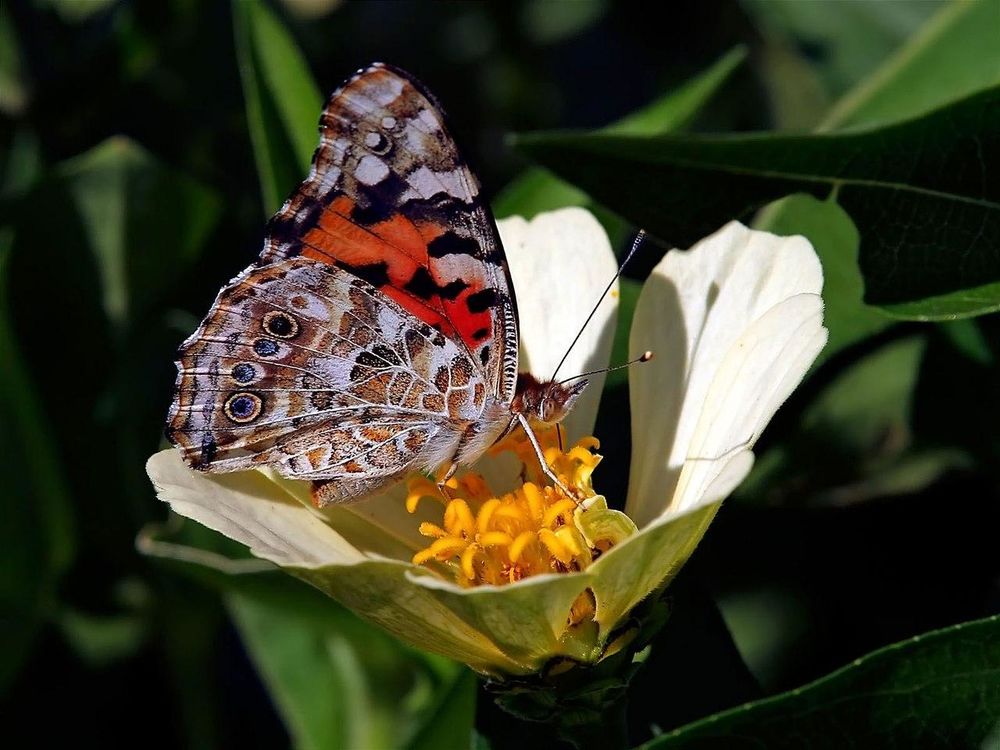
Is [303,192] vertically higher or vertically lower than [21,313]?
higher

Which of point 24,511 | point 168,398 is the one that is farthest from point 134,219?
point 24,511

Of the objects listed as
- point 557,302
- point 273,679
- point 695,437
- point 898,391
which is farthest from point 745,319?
point 273,679

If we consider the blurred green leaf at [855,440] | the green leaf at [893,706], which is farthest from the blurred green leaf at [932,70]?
the green leaf at [893,706]

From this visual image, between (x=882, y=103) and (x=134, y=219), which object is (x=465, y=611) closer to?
(x=882, y=103)

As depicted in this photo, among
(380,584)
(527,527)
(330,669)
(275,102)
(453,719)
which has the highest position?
(275,102)

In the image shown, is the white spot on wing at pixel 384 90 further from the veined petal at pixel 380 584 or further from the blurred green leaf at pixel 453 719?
the blurred green leaf at pixel 453 719

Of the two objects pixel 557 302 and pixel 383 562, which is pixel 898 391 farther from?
pixel 383 562

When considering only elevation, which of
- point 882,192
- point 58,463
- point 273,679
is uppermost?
point 882,192
